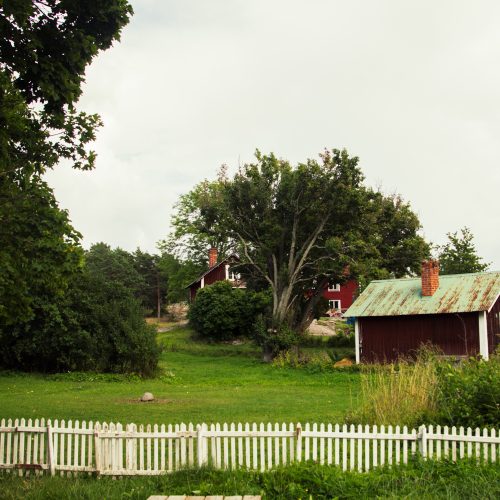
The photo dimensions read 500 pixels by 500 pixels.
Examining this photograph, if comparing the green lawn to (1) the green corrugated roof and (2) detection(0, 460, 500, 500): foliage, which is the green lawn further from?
(1) the green corrugated roof

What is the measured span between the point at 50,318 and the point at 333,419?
57.9 ft

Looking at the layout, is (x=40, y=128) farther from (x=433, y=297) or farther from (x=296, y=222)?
(x=296, y=222)

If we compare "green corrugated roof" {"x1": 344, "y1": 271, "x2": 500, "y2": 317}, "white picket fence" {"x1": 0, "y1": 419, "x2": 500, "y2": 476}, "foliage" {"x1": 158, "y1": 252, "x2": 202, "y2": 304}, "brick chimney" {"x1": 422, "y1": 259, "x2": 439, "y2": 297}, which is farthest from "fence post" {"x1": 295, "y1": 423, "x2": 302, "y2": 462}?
"foliage" {"x1": 158, "y1": 252, "x2": 202, "y2": 304}

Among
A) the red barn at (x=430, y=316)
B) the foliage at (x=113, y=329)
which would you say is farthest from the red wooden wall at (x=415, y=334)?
the foliage at (x=113, y=329)

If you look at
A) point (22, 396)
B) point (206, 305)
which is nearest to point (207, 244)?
point (206, 305)

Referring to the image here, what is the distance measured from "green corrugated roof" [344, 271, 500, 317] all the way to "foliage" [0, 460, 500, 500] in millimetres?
21959

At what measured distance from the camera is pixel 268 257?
4006cm

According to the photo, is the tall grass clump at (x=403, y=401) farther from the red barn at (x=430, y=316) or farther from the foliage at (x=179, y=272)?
Result: the foliage at (x=179, y=272)

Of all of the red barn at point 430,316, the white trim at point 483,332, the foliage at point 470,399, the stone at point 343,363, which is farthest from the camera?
the stone at point 343,363

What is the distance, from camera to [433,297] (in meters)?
31.2

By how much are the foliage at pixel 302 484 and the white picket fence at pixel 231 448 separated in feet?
0.61

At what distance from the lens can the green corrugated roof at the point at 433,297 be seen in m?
29.6

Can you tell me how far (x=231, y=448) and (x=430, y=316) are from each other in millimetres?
23534

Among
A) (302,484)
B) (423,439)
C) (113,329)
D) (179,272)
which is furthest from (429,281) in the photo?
(179,272)
